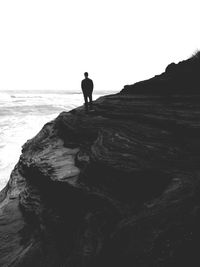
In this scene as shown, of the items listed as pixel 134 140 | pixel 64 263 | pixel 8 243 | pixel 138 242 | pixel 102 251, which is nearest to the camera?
pixel 138 242

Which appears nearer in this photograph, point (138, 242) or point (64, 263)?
point (138, 242)

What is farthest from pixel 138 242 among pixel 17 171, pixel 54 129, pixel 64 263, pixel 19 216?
pixel 54 129

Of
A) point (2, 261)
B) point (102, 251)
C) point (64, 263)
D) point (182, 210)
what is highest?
point (182, 210)

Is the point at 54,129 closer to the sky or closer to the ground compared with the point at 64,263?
A: closer to the sky

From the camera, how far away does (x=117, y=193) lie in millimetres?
5953

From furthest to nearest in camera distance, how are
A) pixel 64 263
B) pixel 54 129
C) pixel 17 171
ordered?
pixel 54 129 < pixel 17 171 < pixel 64 263

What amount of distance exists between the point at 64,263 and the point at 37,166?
3.96m

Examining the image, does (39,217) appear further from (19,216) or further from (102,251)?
(102,251)

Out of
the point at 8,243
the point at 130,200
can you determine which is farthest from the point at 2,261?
the point at 130,200

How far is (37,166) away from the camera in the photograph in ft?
28.9

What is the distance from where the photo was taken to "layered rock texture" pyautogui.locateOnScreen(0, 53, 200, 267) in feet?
15.3

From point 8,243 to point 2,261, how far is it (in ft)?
1.94

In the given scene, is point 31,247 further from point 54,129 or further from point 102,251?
point 54,129

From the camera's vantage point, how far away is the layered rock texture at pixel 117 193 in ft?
15.3
